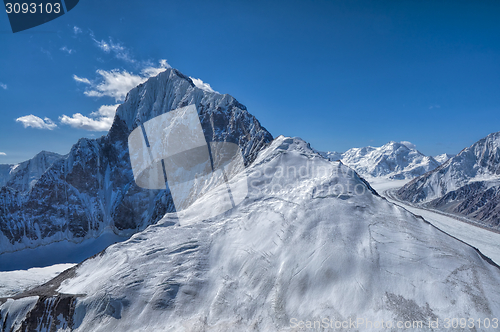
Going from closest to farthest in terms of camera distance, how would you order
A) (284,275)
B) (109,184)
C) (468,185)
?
(284,275)
(109,184)
(468,185)

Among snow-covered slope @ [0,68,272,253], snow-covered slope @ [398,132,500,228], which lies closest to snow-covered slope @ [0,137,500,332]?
snow-covered slope @ [0,68,272,253]

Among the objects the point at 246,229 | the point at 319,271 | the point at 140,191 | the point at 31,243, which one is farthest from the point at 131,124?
the point at 319,271

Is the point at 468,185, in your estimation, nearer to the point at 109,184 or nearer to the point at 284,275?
the point at 284,275

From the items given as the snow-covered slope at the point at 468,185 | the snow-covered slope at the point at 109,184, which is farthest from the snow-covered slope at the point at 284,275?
the snow-covered slope at the point at 468,185

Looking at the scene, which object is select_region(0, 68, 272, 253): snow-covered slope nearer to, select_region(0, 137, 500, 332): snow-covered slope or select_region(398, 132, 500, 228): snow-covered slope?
select_region(0, 137, 500, 332): snow-covered slope

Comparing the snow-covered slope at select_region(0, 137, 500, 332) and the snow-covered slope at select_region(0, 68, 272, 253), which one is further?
the snow-covered slope at select_region(0, 68, 272, 253)

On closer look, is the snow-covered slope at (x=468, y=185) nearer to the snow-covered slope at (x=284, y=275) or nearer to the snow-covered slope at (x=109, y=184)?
the snow-covered slope at (x=109, y=184)

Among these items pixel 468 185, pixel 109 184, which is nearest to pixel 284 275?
pixel 109 184
